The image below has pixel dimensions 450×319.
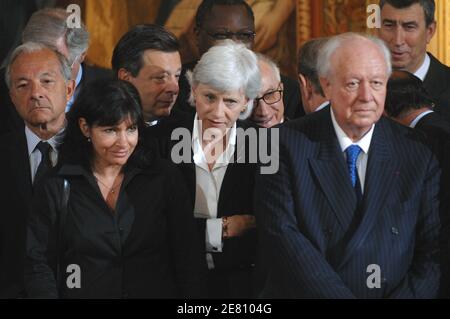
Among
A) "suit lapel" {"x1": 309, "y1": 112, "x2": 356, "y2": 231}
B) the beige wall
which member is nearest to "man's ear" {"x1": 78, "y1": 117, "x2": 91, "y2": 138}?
"suit lapel" {"x1": 309, "y1": 112, "x2": 356, "y2": 231}

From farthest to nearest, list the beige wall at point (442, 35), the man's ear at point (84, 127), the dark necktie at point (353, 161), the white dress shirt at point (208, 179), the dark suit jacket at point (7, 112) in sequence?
the beige wall at point (442, 35) → the dark suit jacket at point (7, 112) → the white dress shirt at point (208, 179) → the man's ear at point (84, 127) → the dark necktie at point (353, 161)

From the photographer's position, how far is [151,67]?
17.9 ft

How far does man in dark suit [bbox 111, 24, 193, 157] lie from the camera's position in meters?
5.40

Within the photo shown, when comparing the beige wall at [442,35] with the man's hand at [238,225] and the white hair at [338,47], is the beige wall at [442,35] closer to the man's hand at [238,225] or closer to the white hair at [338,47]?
the white hair at [338,47]

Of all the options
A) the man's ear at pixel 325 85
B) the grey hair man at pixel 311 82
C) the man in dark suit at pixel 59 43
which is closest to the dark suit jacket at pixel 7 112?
the man in dark suit at pixel 59 43

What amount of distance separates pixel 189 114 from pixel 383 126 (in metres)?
0.93

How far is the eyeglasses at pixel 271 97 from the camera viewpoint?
17.2 ft

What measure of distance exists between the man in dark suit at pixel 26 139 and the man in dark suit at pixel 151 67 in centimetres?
29

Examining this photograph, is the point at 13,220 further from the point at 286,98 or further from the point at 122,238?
the point at 286,98

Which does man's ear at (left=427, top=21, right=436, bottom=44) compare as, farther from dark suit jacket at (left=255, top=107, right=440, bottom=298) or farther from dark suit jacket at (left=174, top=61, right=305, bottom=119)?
dark suit jacket at (left=255, top=107, right=440, bottom=298)

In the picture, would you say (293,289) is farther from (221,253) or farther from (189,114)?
(189,114)

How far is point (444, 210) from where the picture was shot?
4.62m

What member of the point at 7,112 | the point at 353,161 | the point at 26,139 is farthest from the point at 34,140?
the point at 353,161
